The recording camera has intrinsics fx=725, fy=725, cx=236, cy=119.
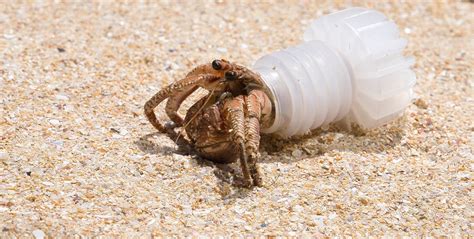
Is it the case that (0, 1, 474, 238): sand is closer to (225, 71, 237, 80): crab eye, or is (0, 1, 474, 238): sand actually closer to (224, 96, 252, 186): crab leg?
(224, 96, 252, 186): crab leg

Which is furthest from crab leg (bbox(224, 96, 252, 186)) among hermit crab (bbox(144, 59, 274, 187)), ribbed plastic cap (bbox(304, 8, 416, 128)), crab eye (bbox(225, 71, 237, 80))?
ribbed plastic cap (bbox(304, 8, 416, 128))

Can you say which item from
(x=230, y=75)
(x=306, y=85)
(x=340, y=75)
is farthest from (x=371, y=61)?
(x=230, y=75)

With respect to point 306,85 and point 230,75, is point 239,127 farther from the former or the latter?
point 306,85

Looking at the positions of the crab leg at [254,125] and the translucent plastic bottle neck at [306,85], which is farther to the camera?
the translucent plastic bottle neck at [306,85]

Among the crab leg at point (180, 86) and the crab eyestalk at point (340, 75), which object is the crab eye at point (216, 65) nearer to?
the crab leg at point (180, 86)

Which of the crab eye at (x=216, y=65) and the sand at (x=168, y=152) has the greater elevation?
the crab eye at (x=216, y=65)

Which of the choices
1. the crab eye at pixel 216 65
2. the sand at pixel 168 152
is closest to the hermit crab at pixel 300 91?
the crab eye at pixel 216 65

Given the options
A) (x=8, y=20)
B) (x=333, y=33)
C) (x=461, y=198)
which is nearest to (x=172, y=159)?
(x=333, y=33)
